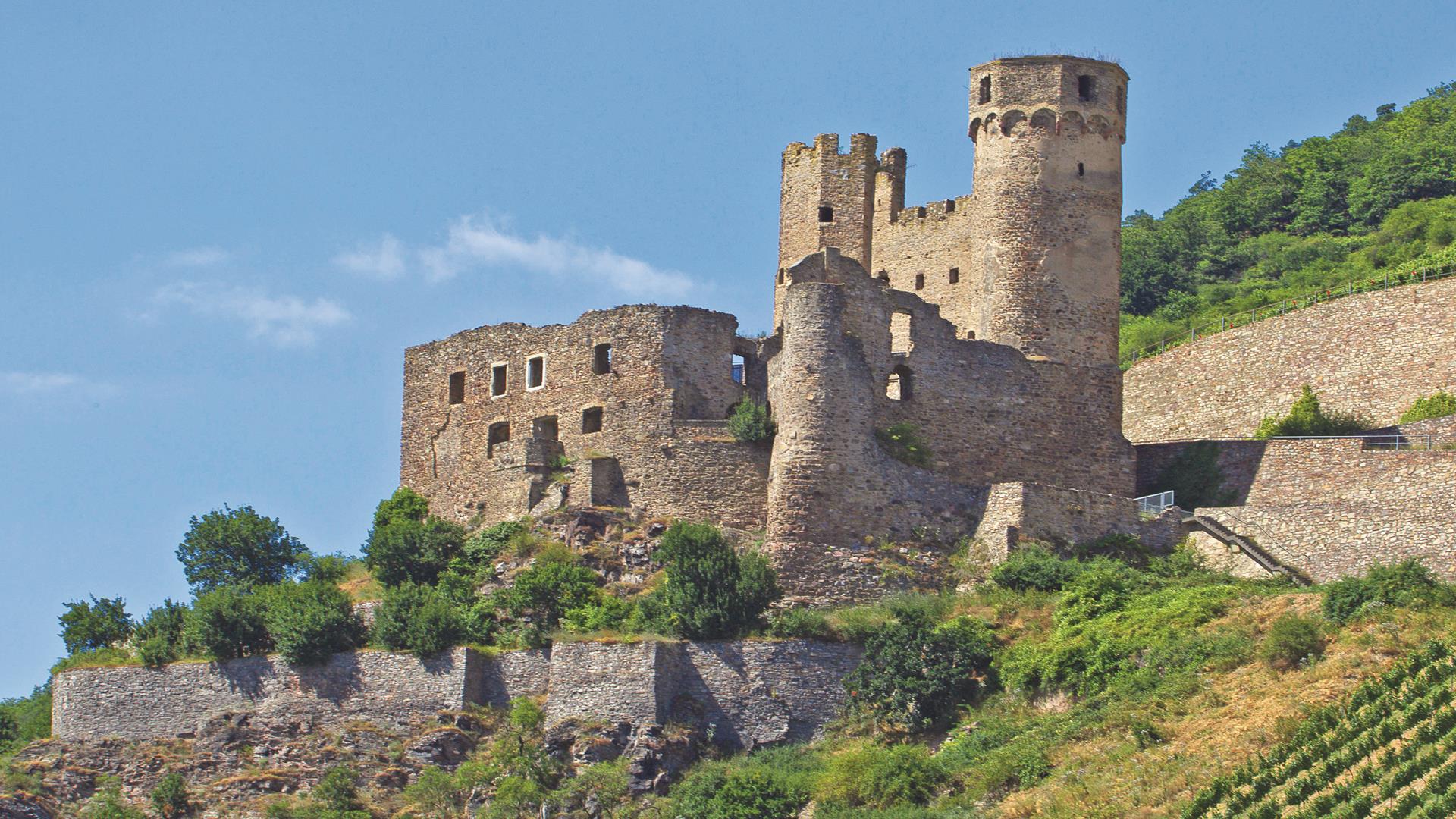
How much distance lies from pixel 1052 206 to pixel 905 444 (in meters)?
6.99

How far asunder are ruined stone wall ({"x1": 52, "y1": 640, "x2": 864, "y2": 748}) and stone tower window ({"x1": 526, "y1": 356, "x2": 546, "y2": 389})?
29.8 ft

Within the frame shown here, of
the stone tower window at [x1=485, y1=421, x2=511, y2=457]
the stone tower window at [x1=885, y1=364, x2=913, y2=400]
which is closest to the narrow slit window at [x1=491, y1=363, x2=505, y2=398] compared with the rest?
the stone tower window at [x1=485, y1=421, x2=511, y2=457]

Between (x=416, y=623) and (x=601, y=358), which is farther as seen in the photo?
(x=601, y=358)

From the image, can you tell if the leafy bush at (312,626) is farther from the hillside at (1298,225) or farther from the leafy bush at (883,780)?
the hillside at (1298,225)

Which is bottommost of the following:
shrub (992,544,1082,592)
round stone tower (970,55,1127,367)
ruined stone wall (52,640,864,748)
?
ruined stone wall (52,640,864,748)

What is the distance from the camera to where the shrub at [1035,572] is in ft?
166

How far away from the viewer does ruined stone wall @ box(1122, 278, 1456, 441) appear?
62594 mm

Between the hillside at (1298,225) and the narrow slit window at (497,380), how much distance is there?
952 inches

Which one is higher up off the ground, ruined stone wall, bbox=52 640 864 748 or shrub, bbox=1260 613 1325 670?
shrub, bbox=1260 613 1325 670

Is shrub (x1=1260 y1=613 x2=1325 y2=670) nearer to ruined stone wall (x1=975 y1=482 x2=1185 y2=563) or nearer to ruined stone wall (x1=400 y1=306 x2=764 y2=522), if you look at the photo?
ruined stone wall (x1=975 y1=482 x2=1185 y2=563)

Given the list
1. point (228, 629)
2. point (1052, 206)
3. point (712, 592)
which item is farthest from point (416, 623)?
point (1052, 206)

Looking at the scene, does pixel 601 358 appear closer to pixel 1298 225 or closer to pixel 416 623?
pixel 416 623

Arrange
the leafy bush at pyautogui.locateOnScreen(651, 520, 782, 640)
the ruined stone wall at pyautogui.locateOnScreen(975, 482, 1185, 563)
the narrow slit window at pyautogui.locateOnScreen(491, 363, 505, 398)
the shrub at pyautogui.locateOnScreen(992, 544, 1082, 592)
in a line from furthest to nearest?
the narrow slit window at pyautogui.locateOnScreen(491, 363, 505, 398), the ruined stone wall at pyautogui.locateOnScreen(975, 482, 1185, 563), the shrub at pyautogui.locateOnScreen(992, 544, 1082, 592), the leafy bush at pyautogui.locateOnScreen(651, 520, 782, 640)

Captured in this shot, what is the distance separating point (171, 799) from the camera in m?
49.2
